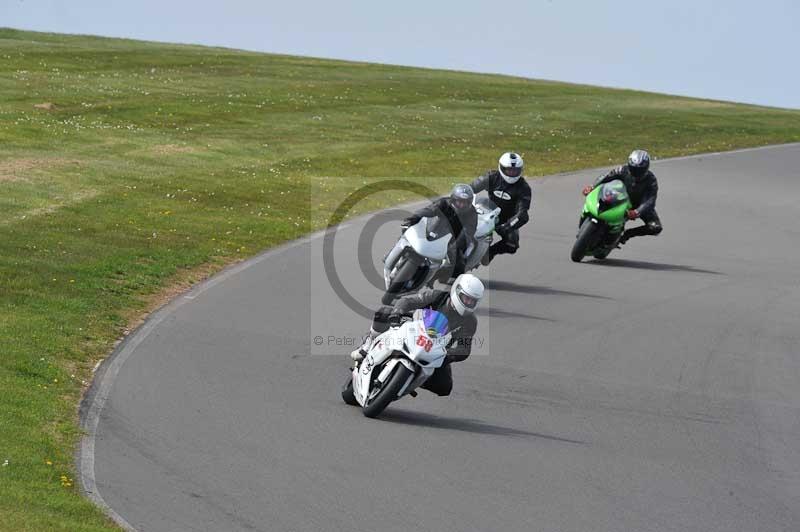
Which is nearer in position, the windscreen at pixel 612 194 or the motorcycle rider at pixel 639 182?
the windscreen at pixel 612 194

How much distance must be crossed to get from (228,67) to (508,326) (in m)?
33.3

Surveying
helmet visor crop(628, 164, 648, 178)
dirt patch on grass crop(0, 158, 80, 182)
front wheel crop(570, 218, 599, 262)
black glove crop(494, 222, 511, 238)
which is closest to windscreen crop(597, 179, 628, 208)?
helmet visor crop(628, 164, 648, 178)

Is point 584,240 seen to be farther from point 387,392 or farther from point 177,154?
point 177,154

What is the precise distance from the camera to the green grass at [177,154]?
1362cm

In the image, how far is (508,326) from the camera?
55.5 feet

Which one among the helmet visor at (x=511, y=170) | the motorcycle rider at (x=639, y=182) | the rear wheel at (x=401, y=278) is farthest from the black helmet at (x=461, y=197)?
the motorcycle rider at (x=639, y=182)

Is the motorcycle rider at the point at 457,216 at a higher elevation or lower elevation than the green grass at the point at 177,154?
higher

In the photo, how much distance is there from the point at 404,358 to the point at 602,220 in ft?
33.1

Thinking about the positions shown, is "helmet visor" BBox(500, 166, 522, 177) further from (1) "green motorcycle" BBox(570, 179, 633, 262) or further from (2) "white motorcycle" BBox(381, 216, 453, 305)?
(2) "white motorcycle" BBox(381, 216, 453, 305)

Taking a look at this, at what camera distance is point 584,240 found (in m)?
21.6

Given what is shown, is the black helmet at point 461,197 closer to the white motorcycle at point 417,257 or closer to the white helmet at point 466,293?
the white motorcycle at point 417,257

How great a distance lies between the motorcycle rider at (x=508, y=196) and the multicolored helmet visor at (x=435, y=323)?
7247 mm

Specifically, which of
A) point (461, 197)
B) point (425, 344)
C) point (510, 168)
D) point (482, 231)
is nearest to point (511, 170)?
point (510, 168)

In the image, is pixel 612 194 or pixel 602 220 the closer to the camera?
pixel 602 220
